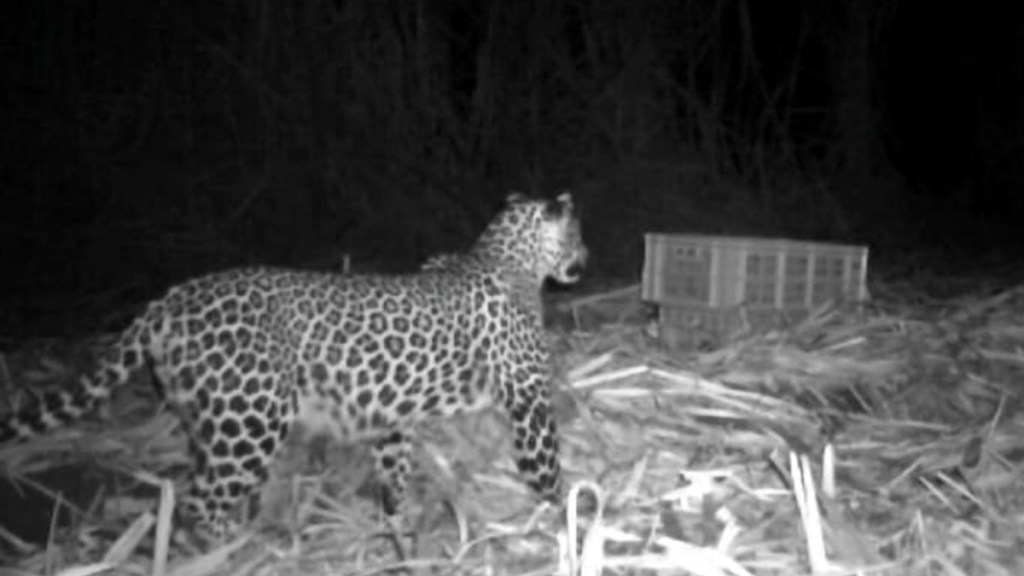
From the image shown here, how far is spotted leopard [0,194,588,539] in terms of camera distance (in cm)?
495

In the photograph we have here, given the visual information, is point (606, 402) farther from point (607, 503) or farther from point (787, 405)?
point (607, 503)

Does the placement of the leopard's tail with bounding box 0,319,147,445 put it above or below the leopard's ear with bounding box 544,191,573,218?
below

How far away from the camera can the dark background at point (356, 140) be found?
35.1ft

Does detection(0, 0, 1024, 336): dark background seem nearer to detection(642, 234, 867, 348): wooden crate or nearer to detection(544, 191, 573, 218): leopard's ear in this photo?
detection(642, 234, 867, 348): wooden crate

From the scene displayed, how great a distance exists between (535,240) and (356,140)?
5320 mm

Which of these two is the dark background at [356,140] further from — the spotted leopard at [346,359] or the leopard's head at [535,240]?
the spotted leopard at [346,359]

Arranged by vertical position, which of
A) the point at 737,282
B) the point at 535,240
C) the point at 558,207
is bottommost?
the point at 737,282

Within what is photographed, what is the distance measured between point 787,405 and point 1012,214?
34.3 ft

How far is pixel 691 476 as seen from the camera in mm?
4605

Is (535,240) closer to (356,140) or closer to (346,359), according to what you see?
(346,359)

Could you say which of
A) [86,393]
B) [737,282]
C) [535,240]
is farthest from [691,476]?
[737,282]

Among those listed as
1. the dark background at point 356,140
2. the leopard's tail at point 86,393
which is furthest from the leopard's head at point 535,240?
the dark background at point 356,140

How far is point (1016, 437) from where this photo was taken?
5582mm

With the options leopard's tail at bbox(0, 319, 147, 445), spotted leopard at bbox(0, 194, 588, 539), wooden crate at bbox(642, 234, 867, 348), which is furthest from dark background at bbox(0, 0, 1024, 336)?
leopard's tail at bbox(0, 319, 147, 445)
